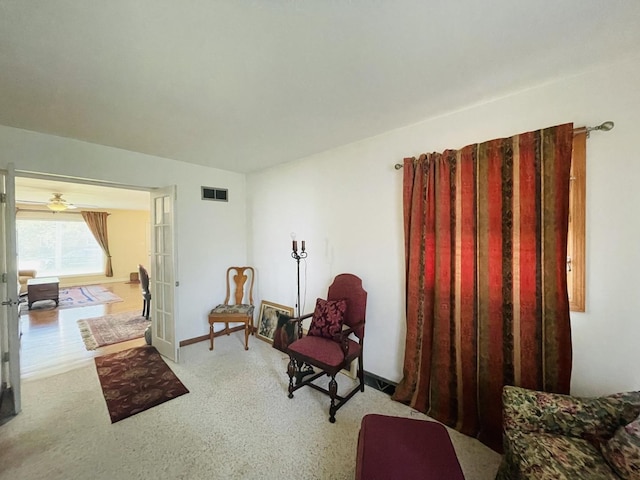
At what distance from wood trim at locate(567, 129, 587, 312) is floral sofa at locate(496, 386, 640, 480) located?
0.59 metres

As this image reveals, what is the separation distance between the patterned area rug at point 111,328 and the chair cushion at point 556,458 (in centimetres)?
463

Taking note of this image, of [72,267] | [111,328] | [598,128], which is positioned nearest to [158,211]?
[111,328]

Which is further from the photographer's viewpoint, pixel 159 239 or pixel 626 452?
pixel 159 239

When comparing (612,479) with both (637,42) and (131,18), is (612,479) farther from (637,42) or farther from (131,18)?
(131,18)

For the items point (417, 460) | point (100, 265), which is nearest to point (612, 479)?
point (417, 460)

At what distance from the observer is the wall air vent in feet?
12.4

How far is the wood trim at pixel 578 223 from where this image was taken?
163 centimetres

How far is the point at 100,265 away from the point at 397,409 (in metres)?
10.2

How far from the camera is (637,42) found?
1364 mm

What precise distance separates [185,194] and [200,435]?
9.49ft

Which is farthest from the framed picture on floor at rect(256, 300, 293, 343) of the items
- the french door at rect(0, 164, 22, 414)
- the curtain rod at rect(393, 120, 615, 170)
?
the curtain rod at rect(393, 120, 615, 170)

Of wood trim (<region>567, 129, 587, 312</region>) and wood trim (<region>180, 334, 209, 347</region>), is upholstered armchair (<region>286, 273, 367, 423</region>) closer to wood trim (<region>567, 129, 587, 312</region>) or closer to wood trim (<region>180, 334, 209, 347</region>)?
wood trim (<region>567, 129, 587, 312</region>)

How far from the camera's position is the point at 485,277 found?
1.90 metres

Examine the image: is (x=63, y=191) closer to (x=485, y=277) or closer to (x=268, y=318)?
(x=268, y=318)
